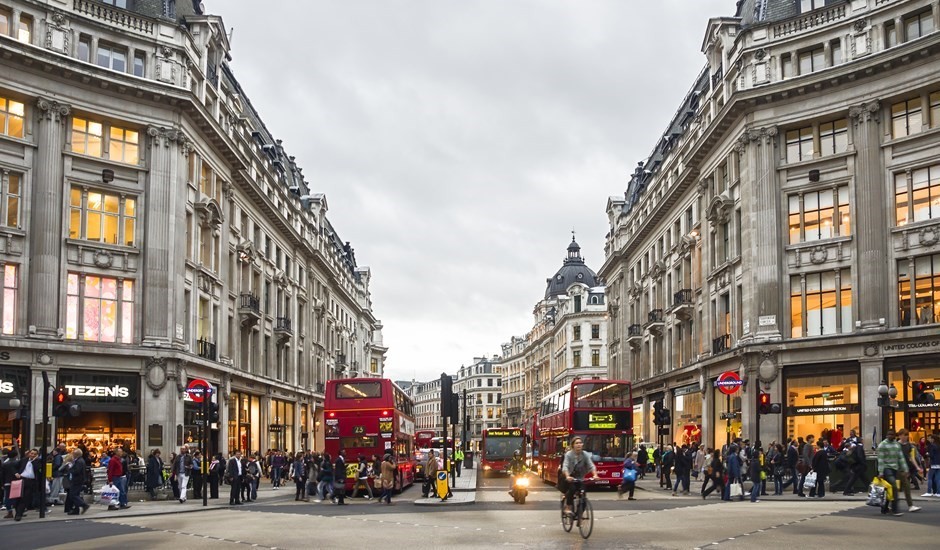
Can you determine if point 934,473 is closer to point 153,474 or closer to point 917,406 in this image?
point 917,406

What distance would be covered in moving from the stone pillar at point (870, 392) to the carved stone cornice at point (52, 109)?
32.1 m

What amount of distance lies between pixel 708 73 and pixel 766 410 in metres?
25.0

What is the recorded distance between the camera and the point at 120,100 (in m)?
40.8

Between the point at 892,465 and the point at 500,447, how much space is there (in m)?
42.7

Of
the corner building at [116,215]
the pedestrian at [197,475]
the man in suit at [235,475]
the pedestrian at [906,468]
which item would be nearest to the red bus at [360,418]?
the pedestrian at [197,475]

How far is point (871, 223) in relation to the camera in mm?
39688

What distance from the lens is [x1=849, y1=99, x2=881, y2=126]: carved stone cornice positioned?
A: 39.8 meters

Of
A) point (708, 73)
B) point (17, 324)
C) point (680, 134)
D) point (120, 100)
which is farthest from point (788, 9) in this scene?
point (17, 324)

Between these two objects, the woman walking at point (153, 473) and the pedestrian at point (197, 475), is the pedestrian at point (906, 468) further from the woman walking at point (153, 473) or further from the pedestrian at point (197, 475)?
the woman walking at point (153, 473)

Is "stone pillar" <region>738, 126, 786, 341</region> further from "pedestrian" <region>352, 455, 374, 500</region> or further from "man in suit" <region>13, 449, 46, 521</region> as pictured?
"man in suit" <region>13, 449, 46, 521</region>

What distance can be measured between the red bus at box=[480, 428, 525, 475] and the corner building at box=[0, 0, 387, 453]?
17.0 meters

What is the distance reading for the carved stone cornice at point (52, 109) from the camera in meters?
38.2

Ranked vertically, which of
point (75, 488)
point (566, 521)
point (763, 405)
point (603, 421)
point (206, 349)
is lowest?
point (75, 488)

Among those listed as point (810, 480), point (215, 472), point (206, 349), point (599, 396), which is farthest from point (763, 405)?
point (206, 349)
